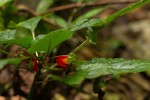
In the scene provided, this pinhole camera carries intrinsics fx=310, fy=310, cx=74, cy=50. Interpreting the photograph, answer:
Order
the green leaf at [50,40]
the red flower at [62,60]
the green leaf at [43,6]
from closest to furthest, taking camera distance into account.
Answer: the green leaf at [50,40] → the red flower at [62,60] → the green leaf at [43,6]

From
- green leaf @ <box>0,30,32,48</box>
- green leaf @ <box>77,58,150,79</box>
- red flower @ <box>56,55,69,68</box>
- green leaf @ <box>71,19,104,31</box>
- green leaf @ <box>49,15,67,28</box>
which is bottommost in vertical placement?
green leaf @ <box>49,15,67,28</box>

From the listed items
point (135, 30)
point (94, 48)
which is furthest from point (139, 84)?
point (135, 30)

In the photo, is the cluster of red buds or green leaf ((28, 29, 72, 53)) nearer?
green leaf ((28, 29, 72, 53))

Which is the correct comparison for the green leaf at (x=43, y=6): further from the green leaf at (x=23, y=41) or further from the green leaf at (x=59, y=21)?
the green leaf at (x=23, y=41)

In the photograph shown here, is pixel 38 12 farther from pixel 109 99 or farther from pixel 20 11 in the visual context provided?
pixel 109 99

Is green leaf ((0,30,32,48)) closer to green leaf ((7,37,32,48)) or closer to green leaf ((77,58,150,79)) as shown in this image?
green leaf ((7,37,32,48))

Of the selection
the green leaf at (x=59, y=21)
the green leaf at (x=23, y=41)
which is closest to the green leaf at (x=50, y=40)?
the green leaf at (x=23, y=41)

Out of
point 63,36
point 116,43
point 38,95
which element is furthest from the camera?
point 116,43

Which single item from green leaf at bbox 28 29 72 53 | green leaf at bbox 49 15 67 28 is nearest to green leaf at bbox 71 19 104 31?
green leaf at bbox 28 29 72 53

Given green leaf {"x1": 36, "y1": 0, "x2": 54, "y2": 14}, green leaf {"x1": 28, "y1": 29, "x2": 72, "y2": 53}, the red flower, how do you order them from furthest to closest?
green leaf {"x1": 36, "y1": 0, "x2": 54, "y2": 14} → the red flower → green leaf {"x1": 28, "y1": 29, "x2": 72, "y2": 53}
